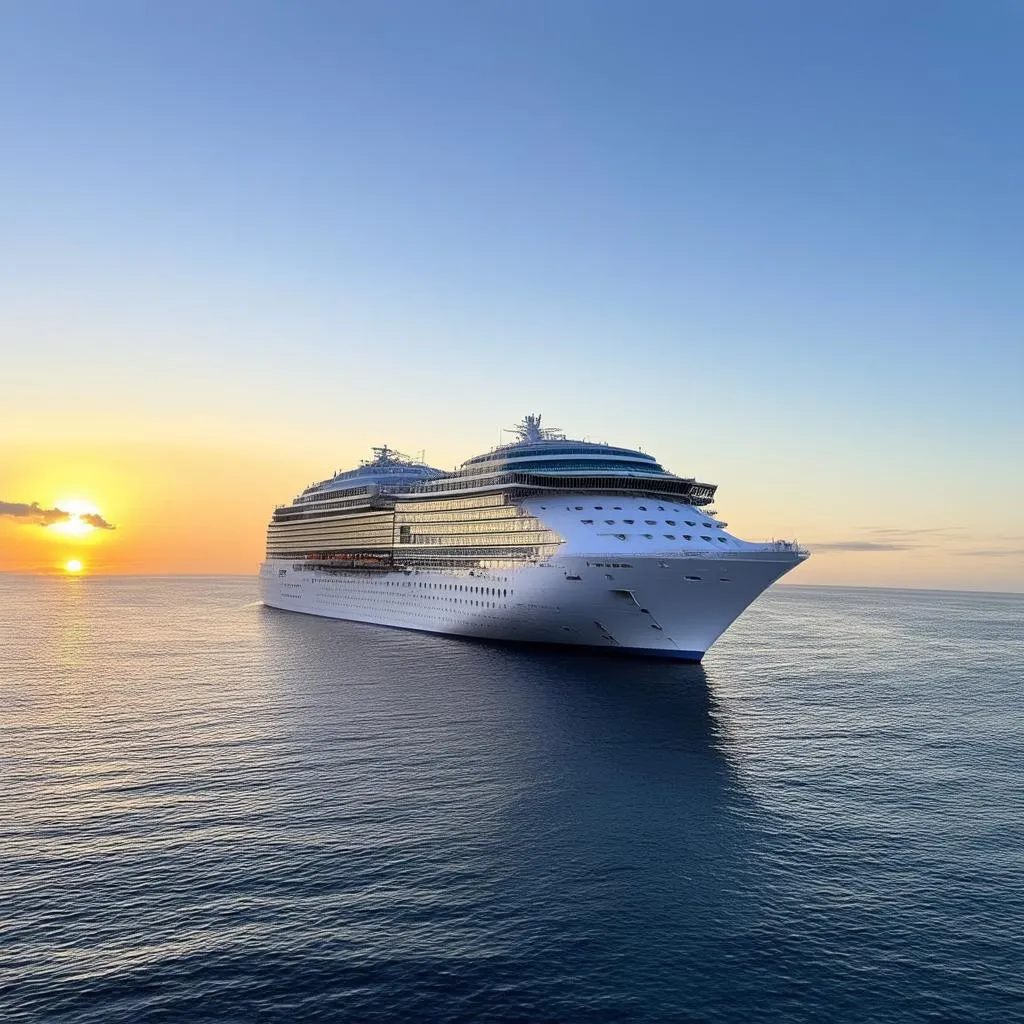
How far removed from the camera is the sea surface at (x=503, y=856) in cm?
1928

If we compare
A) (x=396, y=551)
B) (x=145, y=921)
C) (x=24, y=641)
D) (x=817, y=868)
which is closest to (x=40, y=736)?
(x=145, y=921)

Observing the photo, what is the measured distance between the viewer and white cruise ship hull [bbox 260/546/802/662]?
198ft

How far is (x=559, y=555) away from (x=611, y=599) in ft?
21.0

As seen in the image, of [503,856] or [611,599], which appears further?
[611,599]

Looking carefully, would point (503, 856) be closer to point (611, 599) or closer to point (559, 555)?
point (611, 599)

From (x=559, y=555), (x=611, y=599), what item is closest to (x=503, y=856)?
(x=611, y=599)

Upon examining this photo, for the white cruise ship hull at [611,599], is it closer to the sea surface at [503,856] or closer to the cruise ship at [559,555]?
the cruise ship at [559,555]

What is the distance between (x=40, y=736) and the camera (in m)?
42.6

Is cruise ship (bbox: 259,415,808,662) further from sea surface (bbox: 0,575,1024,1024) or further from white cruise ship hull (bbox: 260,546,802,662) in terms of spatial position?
sea surface (bbox: 0,575,1024,1024)

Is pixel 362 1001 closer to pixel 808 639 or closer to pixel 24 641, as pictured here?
pixel 24 641

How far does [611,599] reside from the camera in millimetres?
64625

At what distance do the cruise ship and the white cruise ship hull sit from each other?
13cm

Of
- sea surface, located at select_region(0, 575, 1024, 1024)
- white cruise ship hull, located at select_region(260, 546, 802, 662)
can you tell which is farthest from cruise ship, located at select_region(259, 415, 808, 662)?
sea surface, located at select_region(0, 575, 1024, 1024)

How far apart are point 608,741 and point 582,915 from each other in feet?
66.0
